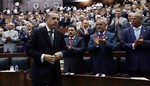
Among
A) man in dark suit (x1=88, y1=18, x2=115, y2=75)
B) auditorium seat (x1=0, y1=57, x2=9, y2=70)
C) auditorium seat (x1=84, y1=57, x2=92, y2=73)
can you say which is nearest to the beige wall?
auditorium seat (x1=0, y1=57, x2=9, y2=70)

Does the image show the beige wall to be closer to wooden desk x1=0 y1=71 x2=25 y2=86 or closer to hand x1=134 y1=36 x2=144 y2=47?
wooden desk x1=0 y1=71 x2=25 y2=86

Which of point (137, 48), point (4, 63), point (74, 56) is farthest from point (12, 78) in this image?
point (137, 48)

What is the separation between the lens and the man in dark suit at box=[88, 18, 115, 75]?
13.1ft

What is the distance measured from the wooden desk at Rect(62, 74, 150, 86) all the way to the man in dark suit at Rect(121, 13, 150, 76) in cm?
65

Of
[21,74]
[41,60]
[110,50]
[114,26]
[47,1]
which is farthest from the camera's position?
A: [47,1]

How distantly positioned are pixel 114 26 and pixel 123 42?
2285 mm

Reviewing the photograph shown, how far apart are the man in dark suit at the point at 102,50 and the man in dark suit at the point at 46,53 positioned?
0.83m

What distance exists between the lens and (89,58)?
5.02 meters

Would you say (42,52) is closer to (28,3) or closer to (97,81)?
(97,81)

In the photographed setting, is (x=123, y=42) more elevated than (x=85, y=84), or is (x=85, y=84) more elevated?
(x=123, y=42)

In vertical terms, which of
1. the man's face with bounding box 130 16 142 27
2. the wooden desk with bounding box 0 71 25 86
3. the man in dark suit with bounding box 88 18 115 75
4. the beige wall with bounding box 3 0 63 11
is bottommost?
the wooden desk with bounding box 0 71 25 86

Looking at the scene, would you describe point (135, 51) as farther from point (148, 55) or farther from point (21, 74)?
point (21, 74)

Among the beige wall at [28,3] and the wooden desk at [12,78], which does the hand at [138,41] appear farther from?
the beige wall at [28,3]

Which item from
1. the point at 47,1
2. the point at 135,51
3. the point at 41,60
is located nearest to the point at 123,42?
the point at 135,51
